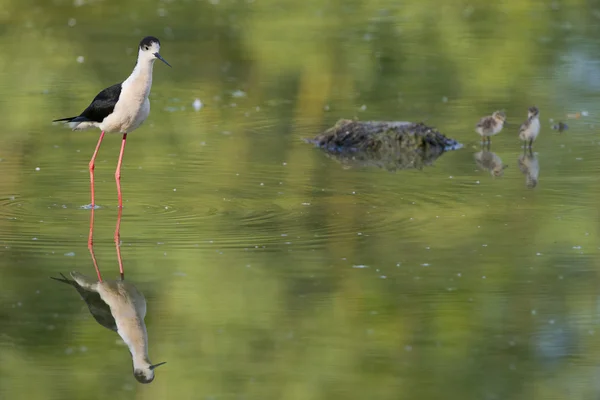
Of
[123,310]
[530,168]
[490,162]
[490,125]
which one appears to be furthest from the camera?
[490,125]

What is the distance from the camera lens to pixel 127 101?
37.4ft

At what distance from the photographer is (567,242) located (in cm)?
964

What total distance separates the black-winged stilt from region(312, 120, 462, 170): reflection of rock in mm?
2328

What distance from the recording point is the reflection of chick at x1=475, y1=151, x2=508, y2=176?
12.4m

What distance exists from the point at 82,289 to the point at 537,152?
6.05m

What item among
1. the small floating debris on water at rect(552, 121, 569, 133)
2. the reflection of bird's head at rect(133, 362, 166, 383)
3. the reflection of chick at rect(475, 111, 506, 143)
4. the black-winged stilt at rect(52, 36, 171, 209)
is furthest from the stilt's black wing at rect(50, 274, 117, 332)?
the small floating debris on water at rect(552, 121, 569, 133)

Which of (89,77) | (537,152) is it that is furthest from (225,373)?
(89,77)

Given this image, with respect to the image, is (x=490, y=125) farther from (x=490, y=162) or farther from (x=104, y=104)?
(x=104, y=104)

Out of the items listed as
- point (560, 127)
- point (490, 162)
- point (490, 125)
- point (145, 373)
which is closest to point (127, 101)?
point (490, 162)

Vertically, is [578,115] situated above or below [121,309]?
below

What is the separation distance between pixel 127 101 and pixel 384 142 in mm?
3041

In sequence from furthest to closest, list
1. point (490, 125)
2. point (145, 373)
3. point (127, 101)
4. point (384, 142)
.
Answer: point (490, 125) < point (384, 142) < point (127, 101) < point (145, 373)

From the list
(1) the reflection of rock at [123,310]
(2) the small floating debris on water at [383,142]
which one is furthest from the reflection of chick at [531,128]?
(1) the reflection of rock at [123,310]

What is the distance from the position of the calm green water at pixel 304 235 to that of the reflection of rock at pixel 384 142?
0.24 metres
